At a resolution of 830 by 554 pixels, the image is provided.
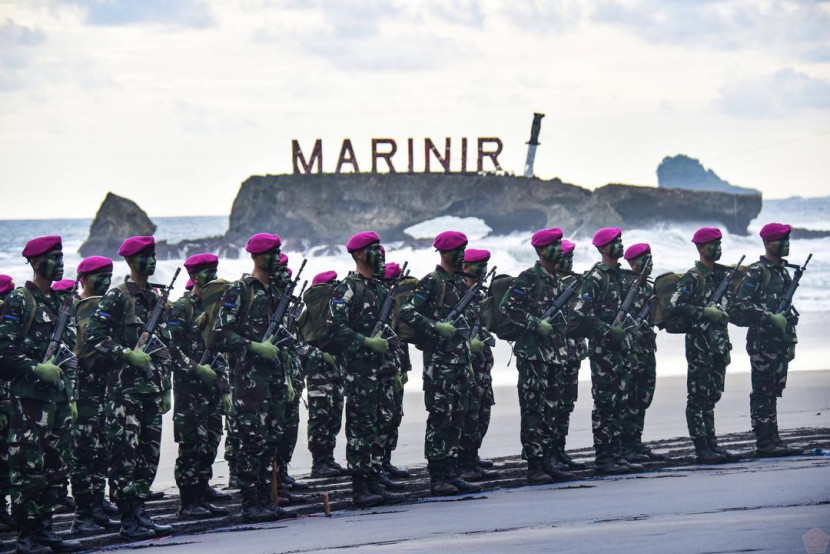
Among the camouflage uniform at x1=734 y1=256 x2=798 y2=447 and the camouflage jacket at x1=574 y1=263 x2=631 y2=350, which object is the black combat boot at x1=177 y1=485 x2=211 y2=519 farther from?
the camouflage uniform at x1=734 y1=256 x2=798 y2=447

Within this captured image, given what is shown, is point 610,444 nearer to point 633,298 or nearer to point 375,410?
point 633,298

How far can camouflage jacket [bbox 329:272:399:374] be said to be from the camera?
1027 cm

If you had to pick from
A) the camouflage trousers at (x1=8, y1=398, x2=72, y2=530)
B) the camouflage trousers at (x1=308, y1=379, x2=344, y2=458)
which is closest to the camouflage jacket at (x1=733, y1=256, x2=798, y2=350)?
the camouflage trousers at (x1=308, y1=379, x2=344, y2=458)

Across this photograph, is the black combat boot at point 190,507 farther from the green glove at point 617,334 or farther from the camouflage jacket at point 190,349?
the green glove at point 617,334

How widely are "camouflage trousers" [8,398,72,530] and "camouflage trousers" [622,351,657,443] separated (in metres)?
5.23

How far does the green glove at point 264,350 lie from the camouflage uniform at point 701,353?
4.02 meters

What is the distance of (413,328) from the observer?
1079 cm

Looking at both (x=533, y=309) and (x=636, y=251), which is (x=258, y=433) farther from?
(x=636, y=251)

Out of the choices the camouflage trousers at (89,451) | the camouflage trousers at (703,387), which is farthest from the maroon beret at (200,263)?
the camouflage trousers at (703,387)

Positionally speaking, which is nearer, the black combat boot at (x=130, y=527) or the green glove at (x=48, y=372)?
the green glove at (x=48, y=372)

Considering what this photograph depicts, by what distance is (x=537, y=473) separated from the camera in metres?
11.2

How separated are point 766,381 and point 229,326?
5266mm

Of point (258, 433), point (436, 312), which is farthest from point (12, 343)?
point (436, 312)

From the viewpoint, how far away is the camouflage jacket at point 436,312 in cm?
1074
